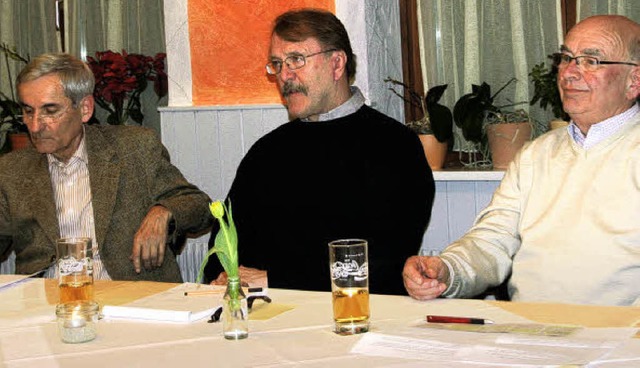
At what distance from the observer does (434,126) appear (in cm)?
378

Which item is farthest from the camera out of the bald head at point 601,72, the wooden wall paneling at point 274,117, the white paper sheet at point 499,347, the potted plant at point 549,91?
the wooden wall paneling at point 274,117

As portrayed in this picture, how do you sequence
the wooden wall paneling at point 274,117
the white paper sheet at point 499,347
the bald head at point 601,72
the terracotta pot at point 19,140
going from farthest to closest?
the terracotta pot at point 19,140
the wooden wall paneling at point 274,117
the bald head at point 601,72
the white paper sheet at point 499,347

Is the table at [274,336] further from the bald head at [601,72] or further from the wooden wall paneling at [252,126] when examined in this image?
the wooden wall paneling at [252,126]

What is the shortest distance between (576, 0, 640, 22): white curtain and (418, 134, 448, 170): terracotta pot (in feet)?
2.44

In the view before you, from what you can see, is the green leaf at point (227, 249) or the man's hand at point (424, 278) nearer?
the green leaf at point (227, 249)

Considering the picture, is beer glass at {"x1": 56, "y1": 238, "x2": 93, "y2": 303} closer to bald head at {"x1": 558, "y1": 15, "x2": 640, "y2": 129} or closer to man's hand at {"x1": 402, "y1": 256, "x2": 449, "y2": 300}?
man's hand at {"x1": 402, "y1": 256, "x2": 449, "y2": 300}

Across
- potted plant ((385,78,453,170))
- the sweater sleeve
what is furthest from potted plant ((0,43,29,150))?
the sweater sleeve

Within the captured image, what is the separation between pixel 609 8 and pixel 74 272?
7.88 ft

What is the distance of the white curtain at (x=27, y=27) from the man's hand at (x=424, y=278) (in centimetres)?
326

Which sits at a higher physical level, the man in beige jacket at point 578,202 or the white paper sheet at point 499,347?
the man in beige jacket at point 578,202

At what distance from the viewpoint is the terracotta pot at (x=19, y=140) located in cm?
459

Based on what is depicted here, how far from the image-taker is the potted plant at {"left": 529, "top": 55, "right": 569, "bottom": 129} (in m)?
3.60

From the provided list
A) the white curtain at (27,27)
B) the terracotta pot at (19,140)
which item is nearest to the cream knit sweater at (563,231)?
the terracotta pot at (19,140)

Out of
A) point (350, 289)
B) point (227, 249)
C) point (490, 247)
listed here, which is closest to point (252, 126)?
point (490, 247)
